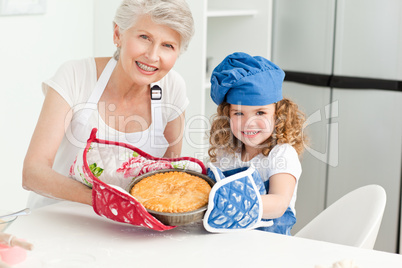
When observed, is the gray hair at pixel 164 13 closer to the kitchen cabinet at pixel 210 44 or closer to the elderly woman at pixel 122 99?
the elderly woman at pixel 122 99

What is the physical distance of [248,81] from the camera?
150 cm

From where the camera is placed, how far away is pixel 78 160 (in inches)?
53.8

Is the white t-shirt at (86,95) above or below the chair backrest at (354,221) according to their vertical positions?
above

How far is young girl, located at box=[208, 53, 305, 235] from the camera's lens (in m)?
1.49

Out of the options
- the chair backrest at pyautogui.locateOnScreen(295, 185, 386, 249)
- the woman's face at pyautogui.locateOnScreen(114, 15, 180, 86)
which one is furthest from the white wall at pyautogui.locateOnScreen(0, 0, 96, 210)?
the chair backrest at pyautogui.locateOnScreen(295, 185, 386, 249)

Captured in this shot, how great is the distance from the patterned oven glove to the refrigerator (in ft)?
4.88

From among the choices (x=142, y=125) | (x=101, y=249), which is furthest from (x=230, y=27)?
(x=101, y=249)

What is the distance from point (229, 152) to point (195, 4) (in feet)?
3.22

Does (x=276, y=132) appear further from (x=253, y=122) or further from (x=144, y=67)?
(x=144, y=67)

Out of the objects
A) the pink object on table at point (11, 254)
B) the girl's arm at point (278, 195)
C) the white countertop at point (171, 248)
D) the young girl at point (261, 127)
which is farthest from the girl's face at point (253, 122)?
the pink object on table at point (11, 254)

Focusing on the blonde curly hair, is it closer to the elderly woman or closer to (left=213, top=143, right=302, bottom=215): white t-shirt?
(left=213, top=143, right=302, bottom=215): white t-shirt

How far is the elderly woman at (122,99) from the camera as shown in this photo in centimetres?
154

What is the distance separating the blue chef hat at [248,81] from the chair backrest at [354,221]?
1.18 ft

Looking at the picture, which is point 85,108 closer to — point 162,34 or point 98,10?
point 162,34
